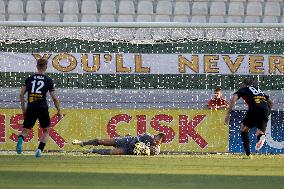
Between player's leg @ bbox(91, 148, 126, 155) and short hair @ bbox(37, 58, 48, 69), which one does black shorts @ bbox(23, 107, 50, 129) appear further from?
player's leg @ bbox(91, 148, 126, 155)

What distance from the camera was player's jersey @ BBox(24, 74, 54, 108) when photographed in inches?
525

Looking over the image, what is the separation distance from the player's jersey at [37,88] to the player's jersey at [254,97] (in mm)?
3434

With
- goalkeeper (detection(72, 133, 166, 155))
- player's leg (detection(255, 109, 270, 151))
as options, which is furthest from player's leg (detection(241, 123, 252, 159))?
goalkeeper (detection(72, 133, 166, 155))

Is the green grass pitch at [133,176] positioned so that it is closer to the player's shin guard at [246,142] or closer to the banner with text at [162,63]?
the player's shin guard at [246,142]

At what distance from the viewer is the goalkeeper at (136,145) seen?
50.8 ft

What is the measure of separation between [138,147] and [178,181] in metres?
7.13

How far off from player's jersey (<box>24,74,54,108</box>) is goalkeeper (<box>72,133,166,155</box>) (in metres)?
2.50

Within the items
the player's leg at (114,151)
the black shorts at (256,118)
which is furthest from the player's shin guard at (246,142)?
the player's leg at (114,151)

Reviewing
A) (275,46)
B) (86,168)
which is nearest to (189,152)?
(275,46)

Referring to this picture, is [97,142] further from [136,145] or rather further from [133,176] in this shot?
[133,176]

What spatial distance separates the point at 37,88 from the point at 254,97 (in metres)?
3.84

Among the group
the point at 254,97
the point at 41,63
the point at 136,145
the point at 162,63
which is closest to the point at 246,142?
the point at 254,97

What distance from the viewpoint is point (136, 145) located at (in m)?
15.5

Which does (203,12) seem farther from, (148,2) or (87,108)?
(87,108)
